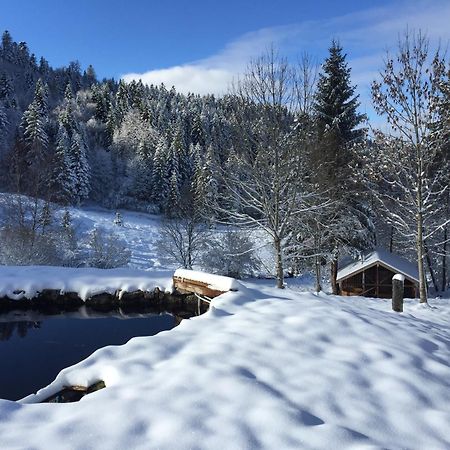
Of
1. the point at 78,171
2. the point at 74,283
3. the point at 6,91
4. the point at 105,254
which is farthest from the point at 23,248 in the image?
the point at 6,91

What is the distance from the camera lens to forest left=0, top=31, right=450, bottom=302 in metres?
10.4

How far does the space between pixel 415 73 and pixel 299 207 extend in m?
4.83

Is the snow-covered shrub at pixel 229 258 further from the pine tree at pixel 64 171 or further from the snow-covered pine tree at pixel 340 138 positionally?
the pine tree at pixel 64 171

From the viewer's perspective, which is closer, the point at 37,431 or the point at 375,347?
the point at 37,431

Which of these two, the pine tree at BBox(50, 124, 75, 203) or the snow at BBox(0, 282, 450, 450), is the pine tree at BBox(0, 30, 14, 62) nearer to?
the pine tree at BBox(50, 124, 75, 203)

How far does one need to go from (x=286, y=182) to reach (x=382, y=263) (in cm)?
1018

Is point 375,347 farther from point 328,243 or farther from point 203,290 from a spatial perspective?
point 328,243

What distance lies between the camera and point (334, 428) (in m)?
3.03

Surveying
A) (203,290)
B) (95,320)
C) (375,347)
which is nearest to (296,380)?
(375,347)

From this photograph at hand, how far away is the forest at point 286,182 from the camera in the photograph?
10.4 m

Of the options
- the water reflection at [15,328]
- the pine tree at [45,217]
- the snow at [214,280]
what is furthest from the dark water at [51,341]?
the pine tree at [45,217]

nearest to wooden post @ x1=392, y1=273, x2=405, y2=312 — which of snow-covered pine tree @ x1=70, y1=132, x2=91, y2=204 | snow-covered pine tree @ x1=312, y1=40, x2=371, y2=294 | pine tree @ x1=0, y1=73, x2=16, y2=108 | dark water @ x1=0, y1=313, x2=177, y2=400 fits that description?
dark water @ x1=0, y1=313, x2=177, y2=400

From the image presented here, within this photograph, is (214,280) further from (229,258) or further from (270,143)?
(229,258)

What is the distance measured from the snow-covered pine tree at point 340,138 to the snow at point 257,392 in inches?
444
